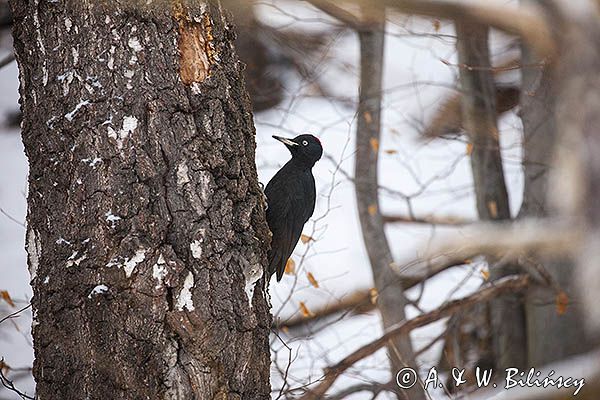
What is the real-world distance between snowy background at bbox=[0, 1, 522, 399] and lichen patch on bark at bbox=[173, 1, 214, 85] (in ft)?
7.82

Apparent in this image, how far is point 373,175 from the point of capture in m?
5.64

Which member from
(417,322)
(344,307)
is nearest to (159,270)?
(417,322)

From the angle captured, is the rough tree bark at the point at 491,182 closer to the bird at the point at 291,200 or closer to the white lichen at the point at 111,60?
the bird at the point at 291,200

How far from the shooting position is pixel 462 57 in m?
5.93

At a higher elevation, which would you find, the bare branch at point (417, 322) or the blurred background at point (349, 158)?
the blurred background at point (349, 158)

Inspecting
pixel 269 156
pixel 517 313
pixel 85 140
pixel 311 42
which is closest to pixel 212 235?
pixel 85 140

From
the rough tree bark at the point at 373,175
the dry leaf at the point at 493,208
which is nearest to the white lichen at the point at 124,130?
the rough tree bark at the point at 373,175

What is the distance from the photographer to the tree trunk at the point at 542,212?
5.82 metres

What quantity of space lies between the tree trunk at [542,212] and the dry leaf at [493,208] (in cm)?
25

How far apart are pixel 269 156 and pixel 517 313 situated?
2.38 m

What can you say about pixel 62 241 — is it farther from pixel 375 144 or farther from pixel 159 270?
pixel 375 144

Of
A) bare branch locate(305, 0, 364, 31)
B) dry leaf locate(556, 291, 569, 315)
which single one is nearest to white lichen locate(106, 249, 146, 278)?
bare branch locate(305, 0, 364, 31)

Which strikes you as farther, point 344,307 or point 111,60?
point 344,307

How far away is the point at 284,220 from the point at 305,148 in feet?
1.99
